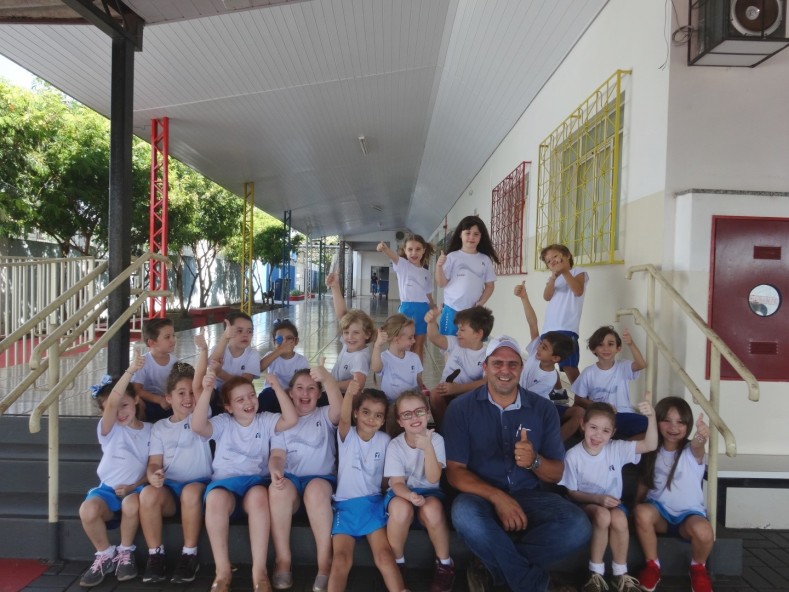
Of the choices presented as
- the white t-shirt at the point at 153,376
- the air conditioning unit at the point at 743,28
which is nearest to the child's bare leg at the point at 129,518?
the white t-shirt at the point at 153,376

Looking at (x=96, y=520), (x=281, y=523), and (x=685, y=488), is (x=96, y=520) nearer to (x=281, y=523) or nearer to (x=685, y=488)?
(x=281, y=523)

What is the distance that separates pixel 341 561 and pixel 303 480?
0.50 m

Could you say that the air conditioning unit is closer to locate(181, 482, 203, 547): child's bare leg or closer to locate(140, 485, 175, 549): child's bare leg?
locate(181, 482, 203, 547): child's bare leg

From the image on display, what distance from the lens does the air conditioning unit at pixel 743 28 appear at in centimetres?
317

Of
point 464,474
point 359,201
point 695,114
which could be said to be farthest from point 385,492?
point 359,201

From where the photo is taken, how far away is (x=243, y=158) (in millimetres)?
10391

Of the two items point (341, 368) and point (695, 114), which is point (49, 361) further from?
point (695, 114)

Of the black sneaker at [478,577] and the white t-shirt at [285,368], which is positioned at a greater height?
the white t-shirt at [285,368]

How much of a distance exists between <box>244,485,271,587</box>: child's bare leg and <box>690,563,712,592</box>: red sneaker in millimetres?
2086

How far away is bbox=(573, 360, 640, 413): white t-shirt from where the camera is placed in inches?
142

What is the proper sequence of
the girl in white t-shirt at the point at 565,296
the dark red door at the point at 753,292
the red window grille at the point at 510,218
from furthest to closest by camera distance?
the red window grille at the point at 510,218 → the girl in white t-shirt at the point at 565,296 → the dark red door at the point at 753,292

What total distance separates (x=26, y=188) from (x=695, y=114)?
374 inches

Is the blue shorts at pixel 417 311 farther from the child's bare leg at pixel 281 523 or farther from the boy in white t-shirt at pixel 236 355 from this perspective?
the child's bare leg at pixel 281 523

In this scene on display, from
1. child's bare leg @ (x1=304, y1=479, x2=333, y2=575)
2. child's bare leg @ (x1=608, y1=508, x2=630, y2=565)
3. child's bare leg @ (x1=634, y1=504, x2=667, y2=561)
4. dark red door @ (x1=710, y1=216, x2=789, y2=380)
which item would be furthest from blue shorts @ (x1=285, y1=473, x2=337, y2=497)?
dark red door @ (x1=710, y1=216, x2=789, y2=380)
